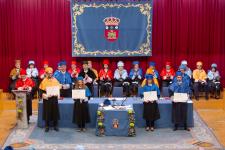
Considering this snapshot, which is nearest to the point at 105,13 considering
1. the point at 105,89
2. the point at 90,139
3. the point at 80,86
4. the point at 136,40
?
the point at 136,40

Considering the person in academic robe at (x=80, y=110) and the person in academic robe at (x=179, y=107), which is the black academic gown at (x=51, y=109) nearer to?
the person in academic robe at (x=80, y=110)

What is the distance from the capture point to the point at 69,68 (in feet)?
54.1

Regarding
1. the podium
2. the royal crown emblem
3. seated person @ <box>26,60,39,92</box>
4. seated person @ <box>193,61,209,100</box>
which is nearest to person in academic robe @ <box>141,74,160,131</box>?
the podium

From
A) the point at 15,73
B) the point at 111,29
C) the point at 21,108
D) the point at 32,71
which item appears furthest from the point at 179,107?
the point at 15,73

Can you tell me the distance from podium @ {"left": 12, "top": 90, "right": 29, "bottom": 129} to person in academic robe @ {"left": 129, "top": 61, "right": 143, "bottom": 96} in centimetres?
487

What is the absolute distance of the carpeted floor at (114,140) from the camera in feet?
32.6

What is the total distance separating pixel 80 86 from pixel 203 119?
378 centimetres

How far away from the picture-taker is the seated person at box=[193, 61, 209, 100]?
50.0 feet

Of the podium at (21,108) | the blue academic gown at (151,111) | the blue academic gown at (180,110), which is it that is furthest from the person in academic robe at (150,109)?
the podium at (21,108)

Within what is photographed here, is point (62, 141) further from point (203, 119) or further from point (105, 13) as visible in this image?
point (105, 13)

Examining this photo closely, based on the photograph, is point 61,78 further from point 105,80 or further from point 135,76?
point 135,76

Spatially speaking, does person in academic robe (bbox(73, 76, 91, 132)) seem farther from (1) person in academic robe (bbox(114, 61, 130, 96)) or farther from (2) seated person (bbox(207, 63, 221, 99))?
(2) seated person (bbox(207, 63, 221, 99))

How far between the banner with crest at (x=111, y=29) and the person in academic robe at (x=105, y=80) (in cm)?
70

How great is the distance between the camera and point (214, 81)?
1538 cm
